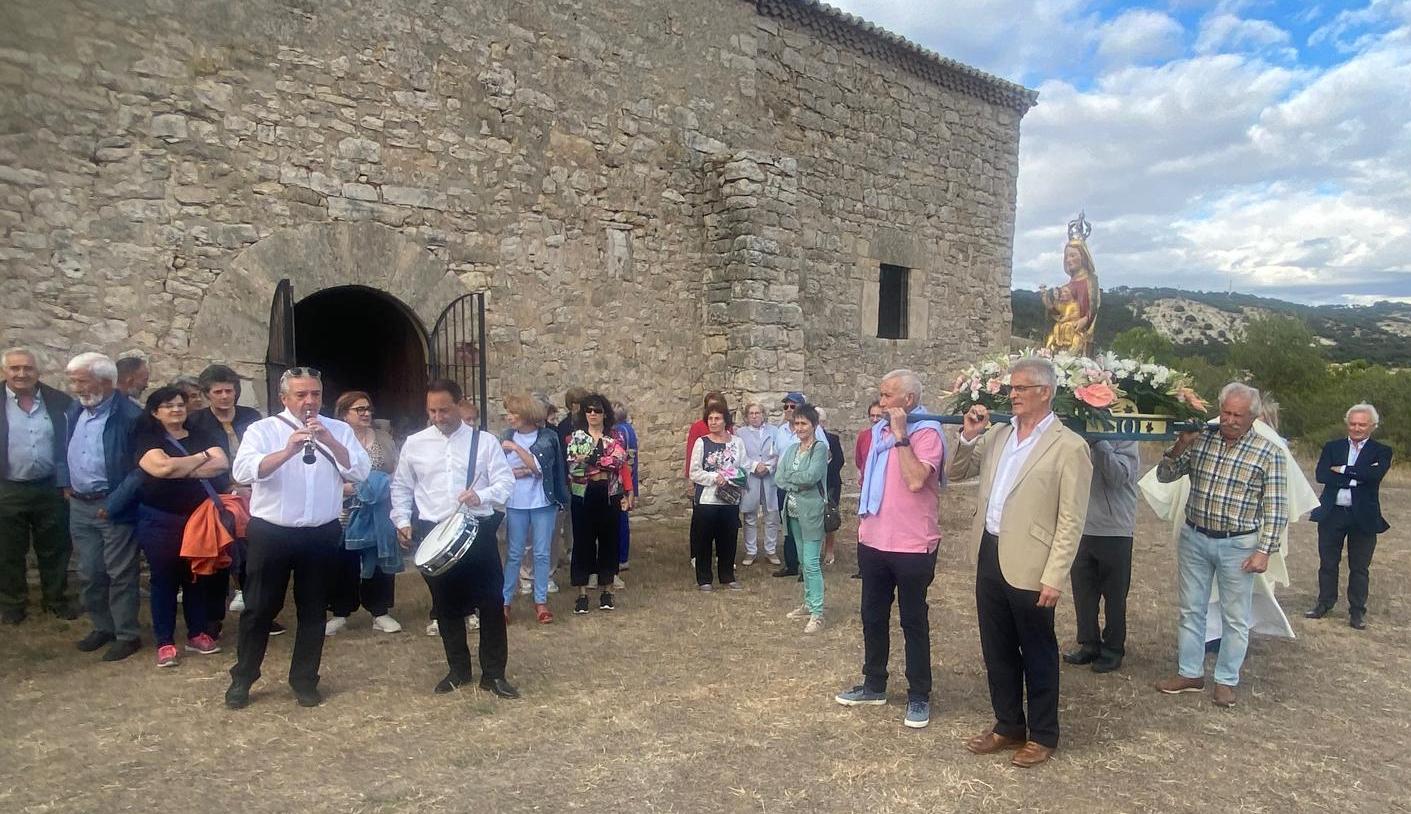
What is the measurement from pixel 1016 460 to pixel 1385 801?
2.08m

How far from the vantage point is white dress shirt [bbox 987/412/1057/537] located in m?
3.83

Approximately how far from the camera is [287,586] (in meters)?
4.34

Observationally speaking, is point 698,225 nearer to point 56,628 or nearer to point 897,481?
point 897,481

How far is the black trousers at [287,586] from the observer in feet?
13.9

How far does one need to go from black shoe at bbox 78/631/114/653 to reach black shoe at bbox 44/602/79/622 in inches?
23.5

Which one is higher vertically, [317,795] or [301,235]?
[301,235]

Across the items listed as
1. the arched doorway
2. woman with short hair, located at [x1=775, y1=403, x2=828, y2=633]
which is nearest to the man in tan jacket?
woman with short hair, located at [x1=775, y1=403, x2=828, y2=633]

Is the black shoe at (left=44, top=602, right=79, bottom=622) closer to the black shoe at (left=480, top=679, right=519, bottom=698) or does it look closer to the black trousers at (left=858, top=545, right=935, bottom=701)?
the black shoe at (left=480, top=679, right=519, bottom=698)

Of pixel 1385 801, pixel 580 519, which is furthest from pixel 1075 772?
pixel 580 519

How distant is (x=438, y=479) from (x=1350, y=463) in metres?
6.71

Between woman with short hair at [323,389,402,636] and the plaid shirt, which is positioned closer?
the plaid shirt

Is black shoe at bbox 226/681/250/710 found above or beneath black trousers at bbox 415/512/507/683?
beneath

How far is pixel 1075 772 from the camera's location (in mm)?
3766

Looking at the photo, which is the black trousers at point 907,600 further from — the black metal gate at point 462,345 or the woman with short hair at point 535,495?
the black metal gate at point 462,345
